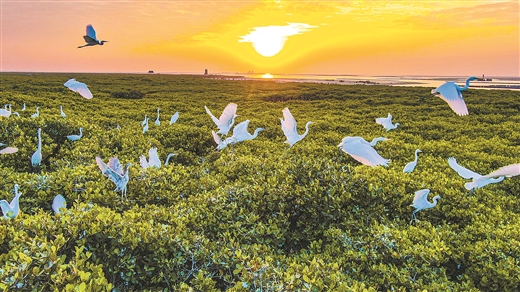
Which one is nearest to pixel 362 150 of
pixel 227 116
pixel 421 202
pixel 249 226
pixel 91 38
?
pixel 421 202

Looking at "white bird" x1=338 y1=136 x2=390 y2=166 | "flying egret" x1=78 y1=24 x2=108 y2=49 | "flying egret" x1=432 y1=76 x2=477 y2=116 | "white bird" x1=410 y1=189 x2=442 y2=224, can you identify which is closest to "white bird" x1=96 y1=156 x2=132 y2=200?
"flying egret" x1=78 y1=24 x2=108 y2=49

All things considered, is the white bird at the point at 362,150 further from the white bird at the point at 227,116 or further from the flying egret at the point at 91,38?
the flying egret at the point at 91,38

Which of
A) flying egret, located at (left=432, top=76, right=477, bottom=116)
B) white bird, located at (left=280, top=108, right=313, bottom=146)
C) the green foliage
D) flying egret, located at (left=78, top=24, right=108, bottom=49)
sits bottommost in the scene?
the green foliage

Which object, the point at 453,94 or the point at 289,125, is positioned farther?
the point at 289,125

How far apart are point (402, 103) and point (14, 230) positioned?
19.2 meters

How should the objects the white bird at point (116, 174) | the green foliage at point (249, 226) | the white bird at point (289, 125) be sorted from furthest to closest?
the white bird at point (289, 125), the white bird at point (116, 174), the green foliage at point (249, 226)

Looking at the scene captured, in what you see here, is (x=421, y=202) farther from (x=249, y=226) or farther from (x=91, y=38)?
(x=91, y=38)

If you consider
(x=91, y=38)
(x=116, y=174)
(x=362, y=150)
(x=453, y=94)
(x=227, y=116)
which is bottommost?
(x=116, y=174)

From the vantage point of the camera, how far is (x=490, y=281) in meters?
3.04

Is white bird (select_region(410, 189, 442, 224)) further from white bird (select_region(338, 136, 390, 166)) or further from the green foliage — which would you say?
white bird (select_region(338, 136, 390, 166))

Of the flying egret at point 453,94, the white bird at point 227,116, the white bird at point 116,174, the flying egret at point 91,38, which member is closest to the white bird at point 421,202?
the flying egret at point 453,94

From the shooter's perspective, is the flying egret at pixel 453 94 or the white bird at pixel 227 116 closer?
the flying egret at pixel 453 94

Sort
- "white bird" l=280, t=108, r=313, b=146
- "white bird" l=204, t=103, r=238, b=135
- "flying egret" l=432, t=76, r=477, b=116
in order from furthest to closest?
"white bird" l=204, t=103, r=238, b=135 → "white bird" l=280, t=108, r=313, b=146 → "flying egret" l=432, t=76, r=477, b=116

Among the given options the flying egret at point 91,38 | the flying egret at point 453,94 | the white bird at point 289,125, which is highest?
the flying egret at point 91,38
